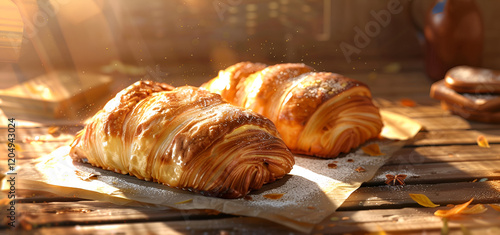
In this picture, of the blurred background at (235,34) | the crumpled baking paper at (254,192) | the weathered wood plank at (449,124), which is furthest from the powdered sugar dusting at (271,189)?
the blurred background at (235,34)

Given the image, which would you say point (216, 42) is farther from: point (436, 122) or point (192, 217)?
point (192, 217)

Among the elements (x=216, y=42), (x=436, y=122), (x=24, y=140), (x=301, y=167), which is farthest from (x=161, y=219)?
(x=216, y=42)

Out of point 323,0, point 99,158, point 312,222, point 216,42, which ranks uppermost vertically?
point 323,0

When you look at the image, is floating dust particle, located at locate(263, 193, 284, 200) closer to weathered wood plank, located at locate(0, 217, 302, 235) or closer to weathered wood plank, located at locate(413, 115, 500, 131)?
weathered wood plank, located at locate(0, 217, 302, 235)

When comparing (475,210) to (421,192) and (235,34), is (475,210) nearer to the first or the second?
(421,192)

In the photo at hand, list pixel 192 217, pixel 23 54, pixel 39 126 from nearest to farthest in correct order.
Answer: pixel 192 217 < pixel 39 126 < pixel 23 54

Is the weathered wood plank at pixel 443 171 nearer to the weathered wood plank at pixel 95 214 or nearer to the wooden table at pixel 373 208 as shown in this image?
the wooden table at pixel 373 208
